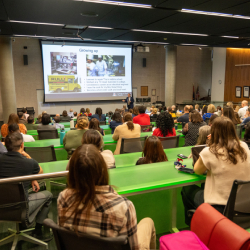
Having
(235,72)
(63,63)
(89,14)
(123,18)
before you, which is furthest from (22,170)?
(235,72)

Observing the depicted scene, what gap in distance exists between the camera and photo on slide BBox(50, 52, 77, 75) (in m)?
11.9

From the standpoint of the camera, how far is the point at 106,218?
1.13 meters

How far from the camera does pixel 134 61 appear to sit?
14711mm

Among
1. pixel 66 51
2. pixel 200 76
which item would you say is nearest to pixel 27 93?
pixel 66 51

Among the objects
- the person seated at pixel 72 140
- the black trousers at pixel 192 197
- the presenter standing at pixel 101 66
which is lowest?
the black trousers at pixel 192 197

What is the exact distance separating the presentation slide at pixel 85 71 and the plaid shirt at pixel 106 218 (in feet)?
38.0

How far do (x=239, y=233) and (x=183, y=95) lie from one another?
15746 mm

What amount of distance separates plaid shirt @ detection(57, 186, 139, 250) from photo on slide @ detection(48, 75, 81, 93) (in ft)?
38.7

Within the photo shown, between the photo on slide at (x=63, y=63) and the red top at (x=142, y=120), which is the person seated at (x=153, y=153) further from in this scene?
the photo on slide at (x=63, y=63)

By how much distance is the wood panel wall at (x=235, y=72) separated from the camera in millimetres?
13852

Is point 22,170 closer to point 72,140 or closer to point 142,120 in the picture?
point 72,140

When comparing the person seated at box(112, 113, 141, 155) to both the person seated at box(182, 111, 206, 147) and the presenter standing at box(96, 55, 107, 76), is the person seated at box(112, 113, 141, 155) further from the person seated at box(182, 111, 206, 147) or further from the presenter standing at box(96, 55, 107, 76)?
the presenter standing at box(96, 55, 107, 76)

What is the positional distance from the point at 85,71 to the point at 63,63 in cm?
116

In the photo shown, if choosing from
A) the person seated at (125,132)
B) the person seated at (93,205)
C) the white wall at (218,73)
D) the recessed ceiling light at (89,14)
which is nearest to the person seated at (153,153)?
the person seated at (125,132)
